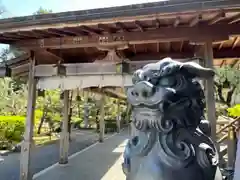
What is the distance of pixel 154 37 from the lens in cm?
458

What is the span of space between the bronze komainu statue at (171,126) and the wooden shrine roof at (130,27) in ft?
8.14

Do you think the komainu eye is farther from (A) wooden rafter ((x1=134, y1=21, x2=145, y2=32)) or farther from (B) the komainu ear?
(A) wooden rafter ((x1=134, y1=21, x2=145, y2=32))

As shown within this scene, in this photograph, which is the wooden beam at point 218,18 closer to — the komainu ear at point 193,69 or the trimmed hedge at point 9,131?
the komainu ear at point 193,69

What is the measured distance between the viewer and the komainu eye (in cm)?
136

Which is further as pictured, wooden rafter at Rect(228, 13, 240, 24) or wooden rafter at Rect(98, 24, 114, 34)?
wooden rafter at Rect(98, 24, 114, 34)

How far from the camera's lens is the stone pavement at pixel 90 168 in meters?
6.86

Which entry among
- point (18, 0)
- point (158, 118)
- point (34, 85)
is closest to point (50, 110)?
point (34, 85)

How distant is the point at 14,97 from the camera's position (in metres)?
15.9

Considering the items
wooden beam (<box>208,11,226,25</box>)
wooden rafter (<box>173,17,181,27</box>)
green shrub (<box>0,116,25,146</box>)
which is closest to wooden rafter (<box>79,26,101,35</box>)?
wooden rafter (<box>173,17,181,27</box>)

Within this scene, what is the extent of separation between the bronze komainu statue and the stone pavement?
581 cm

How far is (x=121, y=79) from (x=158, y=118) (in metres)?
3.65

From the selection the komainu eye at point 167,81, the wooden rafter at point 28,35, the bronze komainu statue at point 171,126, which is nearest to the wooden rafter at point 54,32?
the wooden rafter at point 28,35

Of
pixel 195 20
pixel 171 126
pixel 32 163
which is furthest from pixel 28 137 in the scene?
pixel 171 126

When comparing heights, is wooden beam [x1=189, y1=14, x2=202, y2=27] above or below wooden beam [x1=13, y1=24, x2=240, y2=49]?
above
